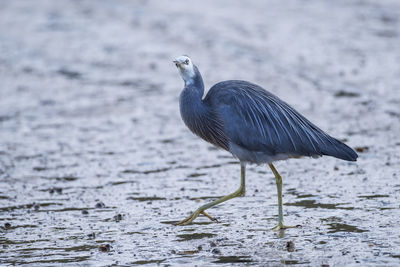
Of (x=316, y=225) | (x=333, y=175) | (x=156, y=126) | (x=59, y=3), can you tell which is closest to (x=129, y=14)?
(x=59, y=3)

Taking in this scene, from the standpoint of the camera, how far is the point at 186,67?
22.2 feet

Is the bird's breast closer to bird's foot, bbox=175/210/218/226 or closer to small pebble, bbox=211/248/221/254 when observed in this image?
bird's foot, bbox=175/210/218/226

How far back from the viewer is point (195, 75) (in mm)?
6844

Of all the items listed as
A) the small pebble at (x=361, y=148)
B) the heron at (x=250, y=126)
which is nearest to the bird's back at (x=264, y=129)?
the heron at (x=250, y=126)

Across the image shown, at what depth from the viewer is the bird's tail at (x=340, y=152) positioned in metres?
6.34

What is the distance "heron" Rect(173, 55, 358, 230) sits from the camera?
6.42 metres

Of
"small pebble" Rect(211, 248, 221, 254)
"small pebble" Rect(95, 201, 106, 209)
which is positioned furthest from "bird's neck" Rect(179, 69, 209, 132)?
"small pebble" Rect(211, 248, 221, 254)

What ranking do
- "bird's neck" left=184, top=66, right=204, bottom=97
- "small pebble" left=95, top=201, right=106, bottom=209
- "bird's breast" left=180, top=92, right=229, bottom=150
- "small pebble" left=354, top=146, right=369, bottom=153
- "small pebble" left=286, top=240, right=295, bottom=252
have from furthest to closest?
"small pebble" left=354, top=146, right=369, bottom=153, "small pebble" left=95, top=201, right=106, bottom=209, "bird's neck" left=184, top=66, right=204, bottom=97, "bird's breast" left=180, top=92, right=229, bottom=150, "small pebble" left=286, top=240, right=295, bottom=252

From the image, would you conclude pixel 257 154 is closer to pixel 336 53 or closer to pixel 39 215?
pixel 39 215

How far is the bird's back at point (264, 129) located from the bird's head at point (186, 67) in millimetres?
261

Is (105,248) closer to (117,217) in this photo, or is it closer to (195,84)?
(117,217)

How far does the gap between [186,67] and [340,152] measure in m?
1.57

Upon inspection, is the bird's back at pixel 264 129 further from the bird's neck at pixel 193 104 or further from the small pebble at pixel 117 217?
the small pebble at pixel 117 217

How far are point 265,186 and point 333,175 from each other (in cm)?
76
